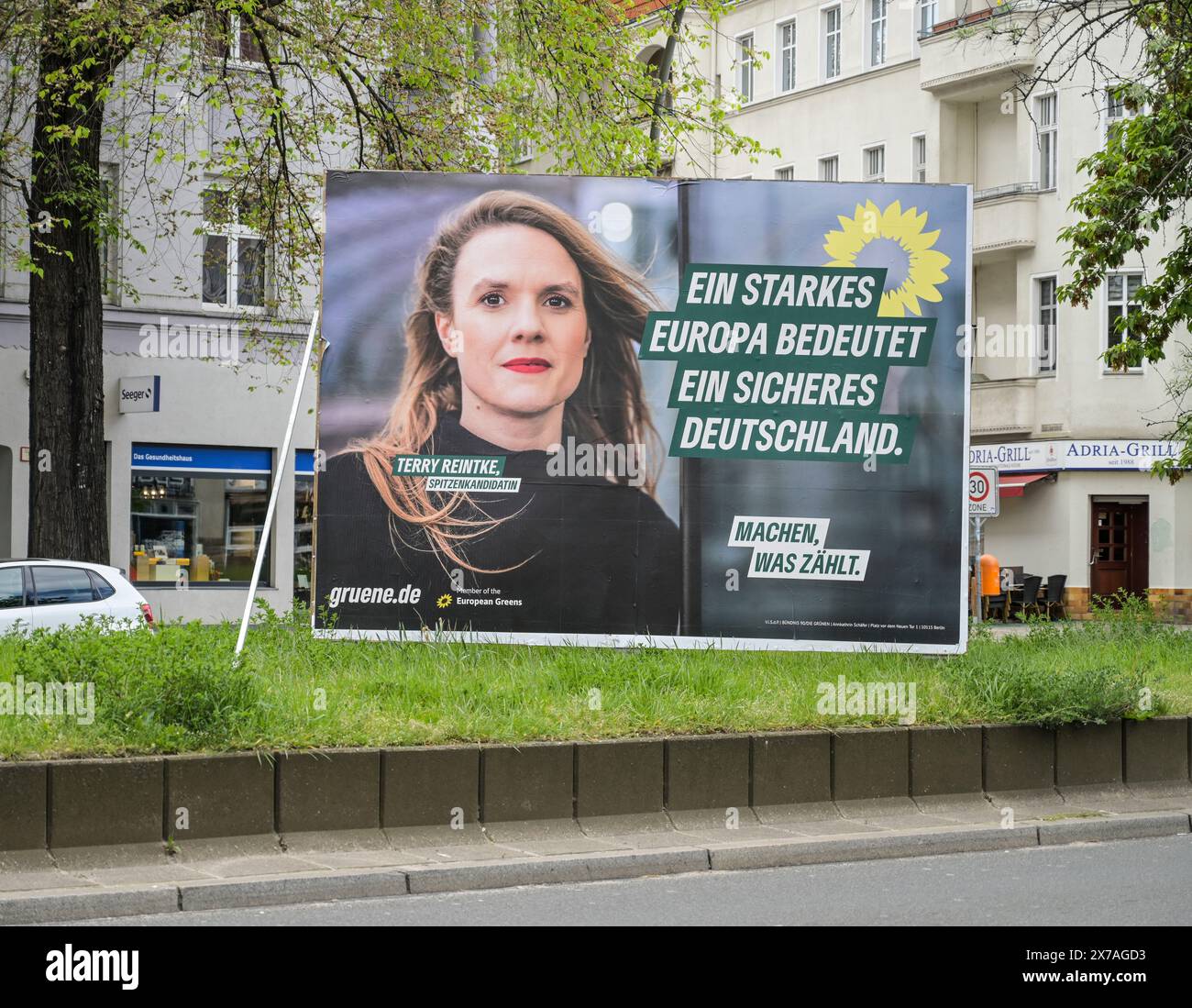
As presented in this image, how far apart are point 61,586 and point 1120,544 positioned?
2932cm

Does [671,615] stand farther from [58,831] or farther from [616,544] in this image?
[58,831]

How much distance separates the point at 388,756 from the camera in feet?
31.5

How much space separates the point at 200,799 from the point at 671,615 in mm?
4893

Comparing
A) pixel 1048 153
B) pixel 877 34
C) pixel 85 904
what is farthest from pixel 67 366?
pixel 877 34

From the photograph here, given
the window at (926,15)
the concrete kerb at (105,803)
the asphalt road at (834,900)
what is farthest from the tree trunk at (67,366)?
the window at (926,15)

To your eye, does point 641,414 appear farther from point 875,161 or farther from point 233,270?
point 875,161

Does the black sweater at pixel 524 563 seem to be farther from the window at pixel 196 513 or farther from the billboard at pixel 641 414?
the window at pixel 196 513

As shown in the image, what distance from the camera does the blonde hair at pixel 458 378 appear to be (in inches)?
514

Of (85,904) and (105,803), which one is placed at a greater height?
(105,803)

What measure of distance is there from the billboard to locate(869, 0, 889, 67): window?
106ft

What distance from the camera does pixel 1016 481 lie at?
39.9m

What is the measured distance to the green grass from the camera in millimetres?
9461

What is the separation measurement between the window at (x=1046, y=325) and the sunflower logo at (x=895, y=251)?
27711mm

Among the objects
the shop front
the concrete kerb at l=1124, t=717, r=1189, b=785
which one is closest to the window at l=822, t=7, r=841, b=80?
the shop front
